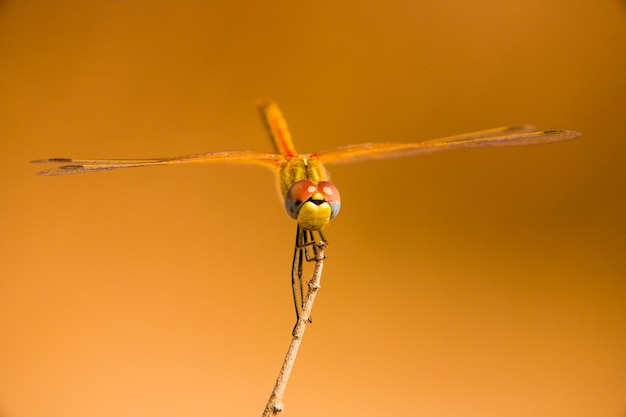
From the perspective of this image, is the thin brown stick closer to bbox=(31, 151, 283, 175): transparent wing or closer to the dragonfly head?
the dragonfly head

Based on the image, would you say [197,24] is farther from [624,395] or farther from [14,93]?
[624,395]

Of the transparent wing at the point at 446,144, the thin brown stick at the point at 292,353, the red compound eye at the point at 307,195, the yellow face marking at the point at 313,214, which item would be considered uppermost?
the transparent wing at the point at 446,144

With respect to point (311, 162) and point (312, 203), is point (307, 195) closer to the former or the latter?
point (312, 203)

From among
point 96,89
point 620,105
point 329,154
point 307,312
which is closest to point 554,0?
point 620,105

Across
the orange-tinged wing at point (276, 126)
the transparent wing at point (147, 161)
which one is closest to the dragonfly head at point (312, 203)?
the transparent wing at point (147, 161)

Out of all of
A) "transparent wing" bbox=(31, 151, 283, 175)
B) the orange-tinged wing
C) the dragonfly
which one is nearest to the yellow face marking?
the dragonfly

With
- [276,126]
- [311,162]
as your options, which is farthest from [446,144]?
[276,126]

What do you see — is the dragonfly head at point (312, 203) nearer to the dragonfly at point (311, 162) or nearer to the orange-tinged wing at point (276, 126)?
the dragonfly at point (311, 162)
